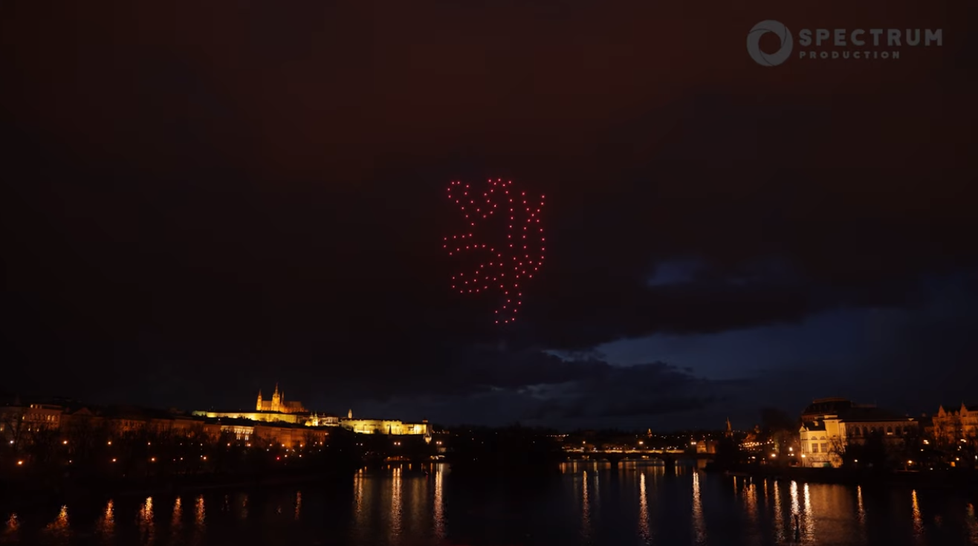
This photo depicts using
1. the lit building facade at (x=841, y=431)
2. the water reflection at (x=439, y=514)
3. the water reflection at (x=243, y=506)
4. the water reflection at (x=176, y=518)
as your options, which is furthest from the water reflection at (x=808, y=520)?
the lit building facade at (x=841, y=431)

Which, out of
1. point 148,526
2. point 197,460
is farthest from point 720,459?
point 148,526

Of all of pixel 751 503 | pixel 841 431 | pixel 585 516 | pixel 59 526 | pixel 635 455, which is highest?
pixel 841 431

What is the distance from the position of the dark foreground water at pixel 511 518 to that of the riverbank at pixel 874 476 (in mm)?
4449

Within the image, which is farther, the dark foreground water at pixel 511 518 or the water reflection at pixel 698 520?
the water reflection at pixel 698 520

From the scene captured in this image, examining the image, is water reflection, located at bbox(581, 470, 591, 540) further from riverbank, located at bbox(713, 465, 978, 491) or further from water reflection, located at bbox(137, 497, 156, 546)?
riverbank, located at bbox(713, 465, 978, 491)

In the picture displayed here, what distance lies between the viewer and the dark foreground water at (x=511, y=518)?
134 feet

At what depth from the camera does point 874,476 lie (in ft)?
254

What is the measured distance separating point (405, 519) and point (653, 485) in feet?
145

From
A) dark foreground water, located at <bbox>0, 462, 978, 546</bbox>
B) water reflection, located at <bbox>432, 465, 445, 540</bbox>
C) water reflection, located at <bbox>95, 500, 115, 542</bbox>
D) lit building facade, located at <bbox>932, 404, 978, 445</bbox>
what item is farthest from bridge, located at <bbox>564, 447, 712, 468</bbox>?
water reflection, located at <bbox>95, 500, 115, 542</bbox>

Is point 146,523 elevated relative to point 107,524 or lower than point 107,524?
lower

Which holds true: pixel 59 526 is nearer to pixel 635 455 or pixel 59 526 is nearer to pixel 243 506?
pixel 243 506

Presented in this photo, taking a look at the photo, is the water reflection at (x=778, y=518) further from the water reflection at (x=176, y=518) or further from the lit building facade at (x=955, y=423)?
the lit building facade at (x=955, y=423)

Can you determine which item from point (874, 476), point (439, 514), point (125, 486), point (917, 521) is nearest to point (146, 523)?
point (439, 514)

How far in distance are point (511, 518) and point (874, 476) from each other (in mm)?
45635
